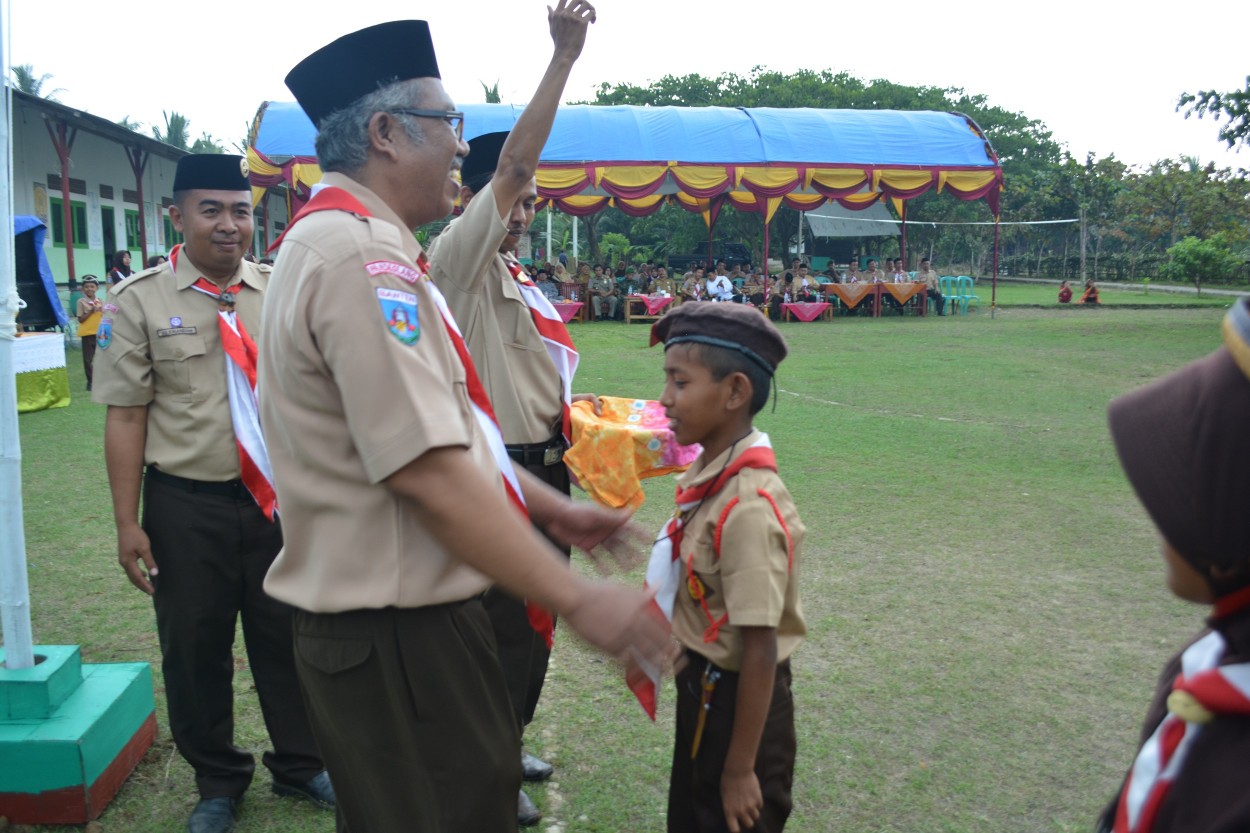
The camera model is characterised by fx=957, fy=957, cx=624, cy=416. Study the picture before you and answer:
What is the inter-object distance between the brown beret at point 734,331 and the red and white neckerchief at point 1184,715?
1.21 m

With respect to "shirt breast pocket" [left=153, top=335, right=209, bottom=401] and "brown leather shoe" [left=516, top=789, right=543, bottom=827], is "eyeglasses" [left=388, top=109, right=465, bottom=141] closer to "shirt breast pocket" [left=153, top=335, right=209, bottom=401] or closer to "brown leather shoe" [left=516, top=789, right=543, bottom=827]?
"shirt breast pocket" [left=153, top=335, right=209, bottom=401]

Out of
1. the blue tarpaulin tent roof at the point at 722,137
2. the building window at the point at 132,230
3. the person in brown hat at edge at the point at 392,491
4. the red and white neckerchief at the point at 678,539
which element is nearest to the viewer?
the person in brown hat at edge at the point at 392,491

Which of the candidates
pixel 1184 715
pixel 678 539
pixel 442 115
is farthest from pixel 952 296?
pixel 1184 715

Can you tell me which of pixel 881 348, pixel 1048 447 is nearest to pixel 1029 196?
pixel 881 348

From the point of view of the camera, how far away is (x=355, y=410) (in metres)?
1.54

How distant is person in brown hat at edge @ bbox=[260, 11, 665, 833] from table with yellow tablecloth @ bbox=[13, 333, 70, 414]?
10.4 meters

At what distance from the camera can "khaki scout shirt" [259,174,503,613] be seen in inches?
60.4

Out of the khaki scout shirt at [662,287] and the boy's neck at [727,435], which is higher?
the khaki scout shirt at [662,287]

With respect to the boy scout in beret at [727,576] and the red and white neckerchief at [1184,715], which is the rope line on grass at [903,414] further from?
the red and white neckerchief at [1184,715]

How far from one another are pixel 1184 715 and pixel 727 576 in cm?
108

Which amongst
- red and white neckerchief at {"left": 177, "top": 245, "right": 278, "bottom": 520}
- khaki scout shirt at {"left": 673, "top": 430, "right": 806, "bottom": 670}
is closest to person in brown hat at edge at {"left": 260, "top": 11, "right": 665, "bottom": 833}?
khaki scout shirt at {"left": 673, "top": 430, "right": 806, "bottom": 670}

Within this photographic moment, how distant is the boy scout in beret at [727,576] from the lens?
7.06ft

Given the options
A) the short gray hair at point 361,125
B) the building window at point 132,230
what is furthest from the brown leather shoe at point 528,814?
the building window at point 132,230

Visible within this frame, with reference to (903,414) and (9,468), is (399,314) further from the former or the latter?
(903,414)
